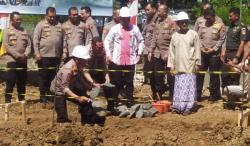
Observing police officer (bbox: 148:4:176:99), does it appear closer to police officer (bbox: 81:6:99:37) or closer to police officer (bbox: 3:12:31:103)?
police officer (bbox: 81:6:99:37)

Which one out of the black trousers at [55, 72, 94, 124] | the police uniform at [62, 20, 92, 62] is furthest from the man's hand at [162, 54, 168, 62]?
the black trousers at [55, 72, 94, 124]

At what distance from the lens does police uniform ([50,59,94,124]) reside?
994 centimetres

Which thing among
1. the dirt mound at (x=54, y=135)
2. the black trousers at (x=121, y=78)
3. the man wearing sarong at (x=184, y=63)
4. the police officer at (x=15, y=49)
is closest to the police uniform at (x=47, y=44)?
the police officer at (x=15, y=49)

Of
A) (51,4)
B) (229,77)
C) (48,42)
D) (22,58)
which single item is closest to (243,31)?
(229,77)

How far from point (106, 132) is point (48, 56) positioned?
377 centimetres

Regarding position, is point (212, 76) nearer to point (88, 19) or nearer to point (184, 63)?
point (184, 63)

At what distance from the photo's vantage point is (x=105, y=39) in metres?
12.4

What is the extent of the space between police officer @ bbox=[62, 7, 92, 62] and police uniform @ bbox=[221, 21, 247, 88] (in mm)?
→ 2974

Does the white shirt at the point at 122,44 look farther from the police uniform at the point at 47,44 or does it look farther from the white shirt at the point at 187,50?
the police uniform at the point at 47,44

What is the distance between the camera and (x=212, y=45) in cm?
1290

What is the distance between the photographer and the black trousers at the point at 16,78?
12750 mm

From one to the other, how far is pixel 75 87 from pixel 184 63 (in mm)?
2806

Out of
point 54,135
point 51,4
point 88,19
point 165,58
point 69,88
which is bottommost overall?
point 54,135

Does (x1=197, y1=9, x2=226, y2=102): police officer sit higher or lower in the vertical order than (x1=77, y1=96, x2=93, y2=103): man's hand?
higher
